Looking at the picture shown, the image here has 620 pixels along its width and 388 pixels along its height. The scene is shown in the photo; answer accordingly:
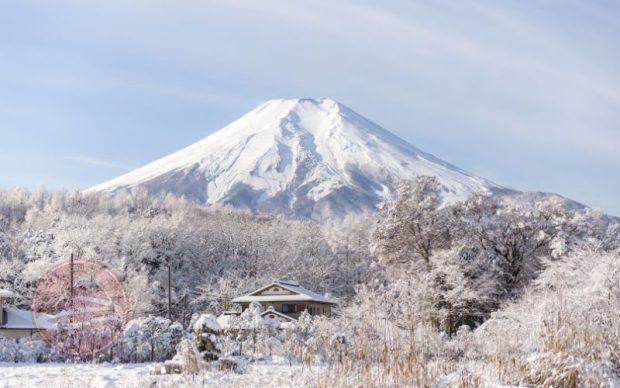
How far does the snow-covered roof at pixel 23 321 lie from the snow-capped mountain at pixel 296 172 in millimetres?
116060

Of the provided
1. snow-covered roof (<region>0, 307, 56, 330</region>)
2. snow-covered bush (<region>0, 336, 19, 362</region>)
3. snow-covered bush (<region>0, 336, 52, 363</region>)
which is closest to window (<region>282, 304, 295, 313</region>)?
snow-covered roof (<region>0, 307, 56, 330</region>)

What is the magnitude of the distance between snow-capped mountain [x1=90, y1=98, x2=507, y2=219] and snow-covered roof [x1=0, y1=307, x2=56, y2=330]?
4569 inches

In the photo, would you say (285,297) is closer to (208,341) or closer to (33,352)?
(33,352)

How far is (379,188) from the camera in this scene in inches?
6639

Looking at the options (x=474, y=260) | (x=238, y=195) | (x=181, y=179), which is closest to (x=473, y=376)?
(x=474, y=260)

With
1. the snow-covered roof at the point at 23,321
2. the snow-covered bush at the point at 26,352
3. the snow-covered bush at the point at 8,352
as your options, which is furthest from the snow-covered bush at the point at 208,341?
the snow-covered roof at the point at 23,321

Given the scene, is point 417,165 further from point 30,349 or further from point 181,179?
point 30,349

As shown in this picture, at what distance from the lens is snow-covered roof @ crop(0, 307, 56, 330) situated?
2882 centimetres

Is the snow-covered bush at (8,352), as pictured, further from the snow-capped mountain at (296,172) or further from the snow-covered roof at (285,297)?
the snow-capped mountain at (296,172)

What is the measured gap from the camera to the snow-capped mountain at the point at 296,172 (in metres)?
154

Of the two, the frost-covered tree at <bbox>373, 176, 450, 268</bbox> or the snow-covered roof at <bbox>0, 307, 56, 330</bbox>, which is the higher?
the frost-covered tree at <bbox>373, 176, 450, 268</bbox>

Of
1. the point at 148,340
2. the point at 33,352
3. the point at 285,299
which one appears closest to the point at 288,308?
the point at 285,299

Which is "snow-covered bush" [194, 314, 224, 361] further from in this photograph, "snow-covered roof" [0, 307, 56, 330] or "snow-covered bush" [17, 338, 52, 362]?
"snow-covered roof" [0, 307, 56, 330]

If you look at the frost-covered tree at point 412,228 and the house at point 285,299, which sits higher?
the frost-covered tree at point 412,228
